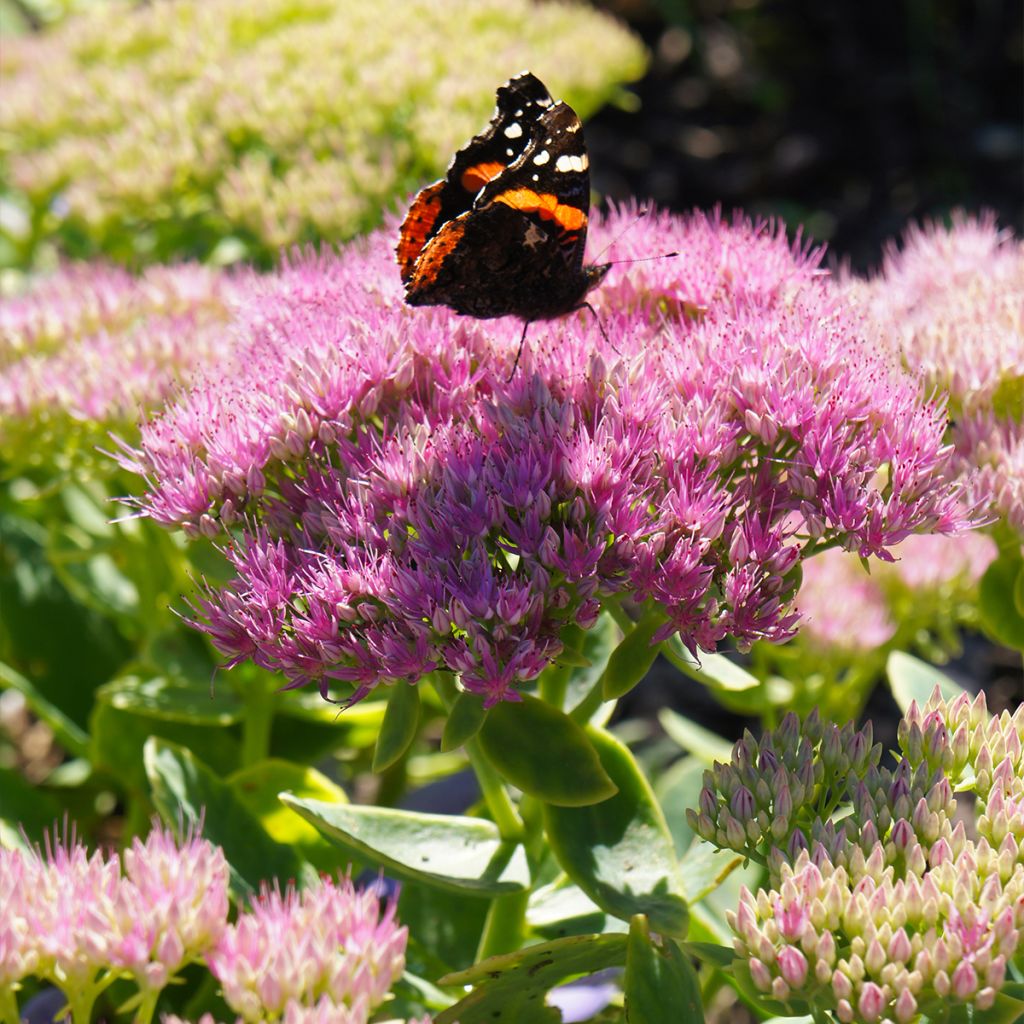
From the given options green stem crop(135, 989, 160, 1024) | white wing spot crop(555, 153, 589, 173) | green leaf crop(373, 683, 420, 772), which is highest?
white wing spot crop(555, 153, 589, 173)

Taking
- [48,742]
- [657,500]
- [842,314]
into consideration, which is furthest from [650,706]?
[657,500]

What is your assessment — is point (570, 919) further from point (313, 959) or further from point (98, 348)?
point (98, 348)

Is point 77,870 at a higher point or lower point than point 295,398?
lower

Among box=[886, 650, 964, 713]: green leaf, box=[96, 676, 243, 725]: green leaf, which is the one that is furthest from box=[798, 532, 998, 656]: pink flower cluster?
box=[96, 676, 243, 725]: green leaf

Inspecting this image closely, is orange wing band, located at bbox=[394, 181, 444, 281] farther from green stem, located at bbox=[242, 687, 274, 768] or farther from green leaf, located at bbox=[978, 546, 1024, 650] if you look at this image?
green leaf, located at bbox=[978, 546, 1024, 650]

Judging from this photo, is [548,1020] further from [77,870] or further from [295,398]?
[295,398]

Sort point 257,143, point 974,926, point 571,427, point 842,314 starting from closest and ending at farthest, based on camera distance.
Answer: point 974,926 < point 571,427 < point 842,314 < point 257,143
